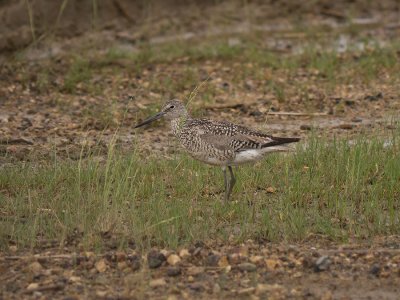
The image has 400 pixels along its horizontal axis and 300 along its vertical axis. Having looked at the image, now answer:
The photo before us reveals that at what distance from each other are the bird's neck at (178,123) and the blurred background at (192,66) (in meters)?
1.06

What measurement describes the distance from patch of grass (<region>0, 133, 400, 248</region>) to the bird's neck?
1.14ft

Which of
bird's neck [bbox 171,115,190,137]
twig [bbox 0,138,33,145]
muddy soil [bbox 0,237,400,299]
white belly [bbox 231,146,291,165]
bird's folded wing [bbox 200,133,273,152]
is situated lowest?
muddy soil [bbox 0,237,400,299]

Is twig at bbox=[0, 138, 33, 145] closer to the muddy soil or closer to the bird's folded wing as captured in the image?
the bird's folded wing

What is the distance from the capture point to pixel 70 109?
12203 millimetres

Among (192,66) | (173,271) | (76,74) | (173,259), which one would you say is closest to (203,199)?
(173,259)

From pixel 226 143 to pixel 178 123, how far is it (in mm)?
750

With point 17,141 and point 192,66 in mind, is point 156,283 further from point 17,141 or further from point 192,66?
point 192,66

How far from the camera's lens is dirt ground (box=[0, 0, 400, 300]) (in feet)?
22.3

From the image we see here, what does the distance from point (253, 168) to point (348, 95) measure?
11.5ft

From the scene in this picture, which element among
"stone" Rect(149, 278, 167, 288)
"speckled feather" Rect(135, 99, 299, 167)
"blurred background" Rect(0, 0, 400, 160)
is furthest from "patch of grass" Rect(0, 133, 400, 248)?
"blurred background" Rect(0, 0, 400, 160)

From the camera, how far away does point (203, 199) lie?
8891 mm

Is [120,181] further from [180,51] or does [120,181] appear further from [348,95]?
[180,51]

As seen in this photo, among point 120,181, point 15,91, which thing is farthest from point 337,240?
point 15,91

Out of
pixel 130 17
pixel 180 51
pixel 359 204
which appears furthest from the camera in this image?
pixel 130 17
